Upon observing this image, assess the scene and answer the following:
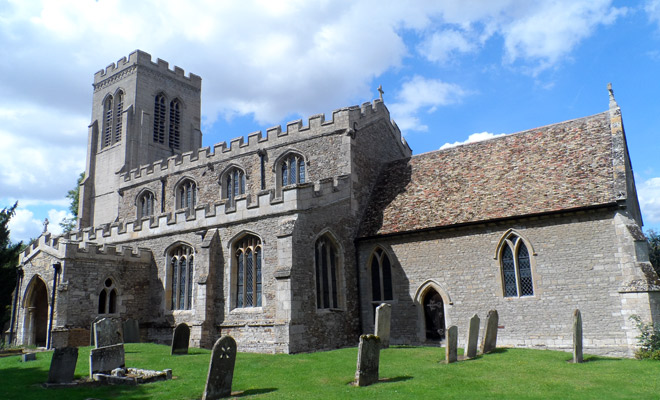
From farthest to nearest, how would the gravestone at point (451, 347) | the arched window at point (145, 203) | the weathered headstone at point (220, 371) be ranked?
1. the arched window at point (145, 203)
2. the gravestone at point (451, 347)
3. the weathered headstone at point (220, 371)

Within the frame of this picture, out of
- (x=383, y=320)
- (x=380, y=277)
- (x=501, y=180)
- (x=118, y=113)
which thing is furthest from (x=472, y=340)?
(x=118, y=113)

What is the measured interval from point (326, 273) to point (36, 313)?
11885 millimetres

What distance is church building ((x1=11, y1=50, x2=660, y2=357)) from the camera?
49.3 feet

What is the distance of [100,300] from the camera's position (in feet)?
62.2

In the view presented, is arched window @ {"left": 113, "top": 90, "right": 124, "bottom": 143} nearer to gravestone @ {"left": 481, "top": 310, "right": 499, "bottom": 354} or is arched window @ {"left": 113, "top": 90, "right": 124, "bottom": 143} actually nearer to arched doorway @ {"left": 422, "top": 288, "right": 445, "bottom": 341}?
arched doorway @ {"left": 422, "top": 288, "right": 445, "bottom": 341}

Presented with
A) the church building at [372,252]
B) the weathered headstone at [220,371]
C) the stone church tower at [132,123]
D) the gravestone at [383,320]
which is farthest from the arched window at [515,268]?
the stone church tower at [132,123]

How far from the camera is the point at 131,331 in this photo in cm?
1900

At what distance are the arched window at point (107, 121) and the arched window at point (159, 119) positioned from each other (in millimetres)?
2927

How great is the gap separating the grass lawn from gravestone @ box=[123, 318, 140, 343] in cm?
430

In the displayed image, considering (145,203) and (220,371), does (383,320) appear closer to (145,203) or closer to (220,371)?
(220,371)

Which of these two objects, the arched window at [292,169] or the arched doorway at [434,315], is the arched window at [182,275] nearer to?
the arched window at [292,169]

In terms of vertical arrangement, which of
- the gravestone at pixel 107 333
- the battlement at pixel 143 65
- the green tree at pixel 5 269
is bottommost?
the gravestone at pixel 107 333

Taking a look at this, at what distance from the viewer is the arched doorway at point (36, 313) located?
1958 cm

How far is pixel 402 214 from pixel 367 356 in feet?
30.0
